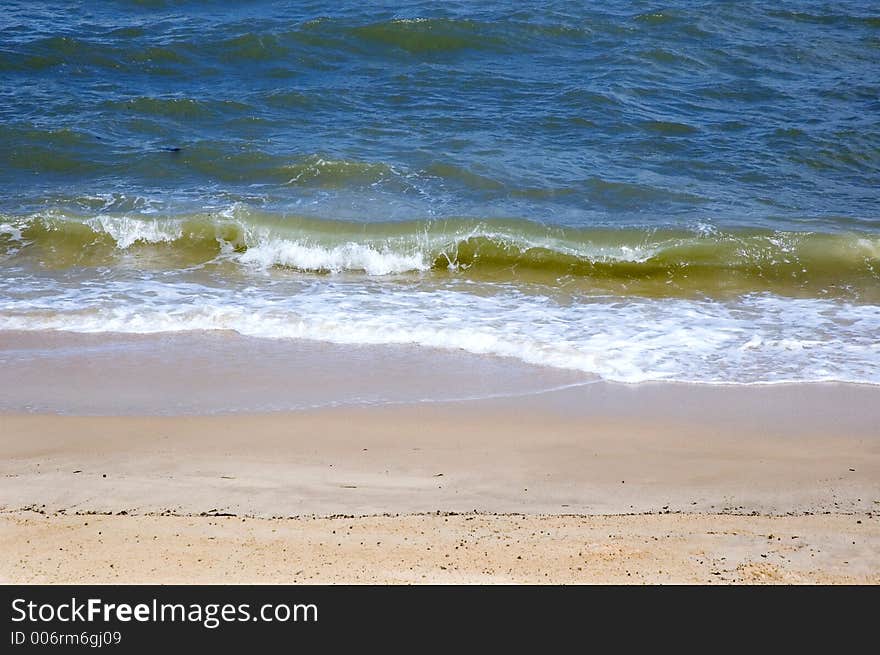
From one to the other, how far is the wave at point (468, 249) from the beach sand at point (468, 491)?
2.86 m

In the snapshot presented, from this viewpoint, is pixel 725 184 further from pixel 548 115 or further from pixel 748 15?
pixel 748 15

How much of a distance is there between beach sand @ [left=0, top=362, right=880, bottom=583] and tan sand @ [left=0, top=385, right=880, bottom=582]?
1 centimetres

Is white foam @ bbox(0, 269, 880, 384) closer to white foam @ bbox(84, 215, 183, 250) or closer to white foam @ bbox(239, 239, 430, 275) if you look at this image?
white foam @ bbox(239, 239, 430, 275)

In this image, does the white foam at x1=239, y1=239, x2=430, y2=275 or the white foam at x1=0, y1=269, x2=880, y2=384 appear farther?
the white foam at x1=239, y1=239, x2=430, y2=275

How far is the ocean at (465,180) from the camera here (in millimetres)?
7219

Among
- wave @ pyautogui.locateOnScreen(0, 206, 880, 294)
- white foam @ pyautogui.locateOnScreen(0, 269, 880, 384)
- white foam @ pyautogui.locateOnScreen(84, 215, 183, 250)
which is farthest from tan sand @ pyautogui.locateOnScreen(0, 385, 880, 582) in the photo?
white foam @ pyautogui.locateOnScreen(84, 215, 183, 250)

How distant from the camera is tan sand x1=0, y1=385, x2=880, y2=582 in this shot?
360 cm

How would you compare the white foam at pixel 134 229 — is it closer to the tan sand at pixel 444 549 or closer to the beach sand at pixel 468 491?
the beach sand at pixel 468 491

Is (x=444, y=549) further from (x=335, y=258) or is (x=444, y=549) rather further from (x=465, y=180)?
(x=465, y=180)

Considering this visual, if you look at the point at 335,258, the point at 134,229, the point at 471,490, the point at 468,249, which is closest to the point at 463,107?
the point at 468,249

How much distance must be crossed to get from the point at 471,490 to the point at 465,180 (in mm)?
6499

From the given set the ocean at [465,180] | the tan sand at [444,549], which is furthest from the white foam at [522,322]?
the tan sand at [444,549]
